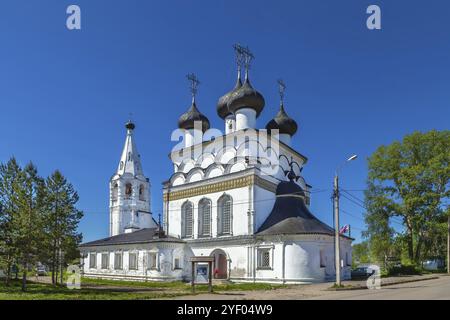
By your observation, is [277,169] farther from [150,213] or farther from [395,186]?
[150,213]

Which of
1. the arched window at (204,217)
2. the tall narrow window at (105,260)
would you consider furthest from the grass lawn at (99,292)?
the tall narrow window at (105,260)

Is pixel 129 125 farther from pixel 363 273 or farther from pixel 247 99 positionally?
pixel 363 273

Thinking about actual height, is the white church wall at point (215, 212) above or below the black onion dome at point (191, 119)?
below

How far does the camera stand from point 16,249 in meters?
20.6

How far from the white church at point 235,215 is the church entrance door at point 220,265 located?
7cm

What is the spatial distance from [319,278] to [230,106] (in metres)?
15.2

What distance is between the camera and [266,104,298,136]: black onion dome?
35938mm

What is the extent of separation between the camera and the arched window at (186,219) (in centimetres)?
3366

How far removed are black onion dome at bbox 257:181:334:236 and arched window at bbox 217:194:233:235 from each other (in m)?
2.83

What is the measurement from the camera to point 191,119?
3953 centimetres

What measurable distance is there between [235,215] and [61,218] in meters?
11.8

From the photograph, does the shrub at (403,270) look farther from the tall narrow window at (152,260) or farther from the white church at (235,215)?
the tall narrow window at (152,260)
